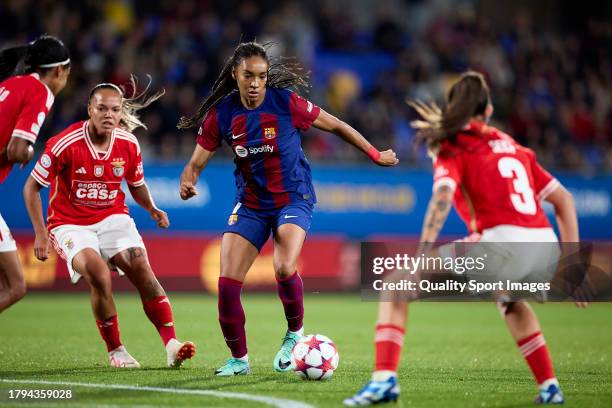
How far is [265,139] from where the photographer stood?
766cm

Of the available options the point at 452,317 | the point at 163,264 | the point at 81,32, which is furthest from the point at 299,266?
the point at 81,32

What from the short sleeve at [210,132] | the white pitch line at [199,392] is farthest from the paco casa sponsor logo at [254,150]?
the white pitch line at [199,392]

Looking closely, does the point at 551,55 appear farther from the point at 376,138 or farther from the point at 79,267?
the point at 79,267

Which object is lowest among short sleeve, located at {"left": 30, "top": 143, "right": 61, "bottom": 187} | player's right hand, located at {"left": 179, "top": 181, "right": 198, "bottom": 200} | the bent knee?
the bent knee

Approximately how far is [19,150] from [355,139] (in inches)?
101

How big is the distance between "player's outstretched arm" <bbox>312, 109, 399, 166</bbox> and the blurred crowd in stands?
9724 millimetres

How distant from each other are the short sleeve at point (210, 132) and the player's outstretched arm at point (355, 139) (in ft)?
2.61

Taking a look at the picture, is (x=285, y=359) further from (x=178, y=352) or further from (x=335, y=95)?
(x=335, y=95)

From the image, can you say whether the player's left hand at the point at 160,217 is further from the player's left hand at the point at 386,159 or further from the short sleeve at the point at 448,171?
the short sleeve at the point at 448,171

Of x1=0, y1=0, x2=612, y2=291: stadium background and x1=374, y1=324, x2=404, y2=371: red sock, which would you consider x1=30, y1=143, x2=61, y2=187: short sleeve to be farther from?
x1=0, y1=0, x2=612, y2=291: stadium background

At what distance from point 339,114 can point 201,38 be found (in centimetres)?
325

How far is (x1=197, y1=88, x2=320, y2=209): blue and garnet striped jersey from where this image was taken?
766 centimetres

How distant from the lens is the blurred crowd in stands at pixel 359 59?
1794cm

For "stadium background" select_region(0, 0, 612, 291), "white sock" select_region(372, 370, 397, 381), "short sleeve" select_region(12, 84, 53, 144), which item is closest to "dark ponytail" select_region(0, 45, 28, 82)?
"short sleeve" select_region(12, 84, 53, 144)
